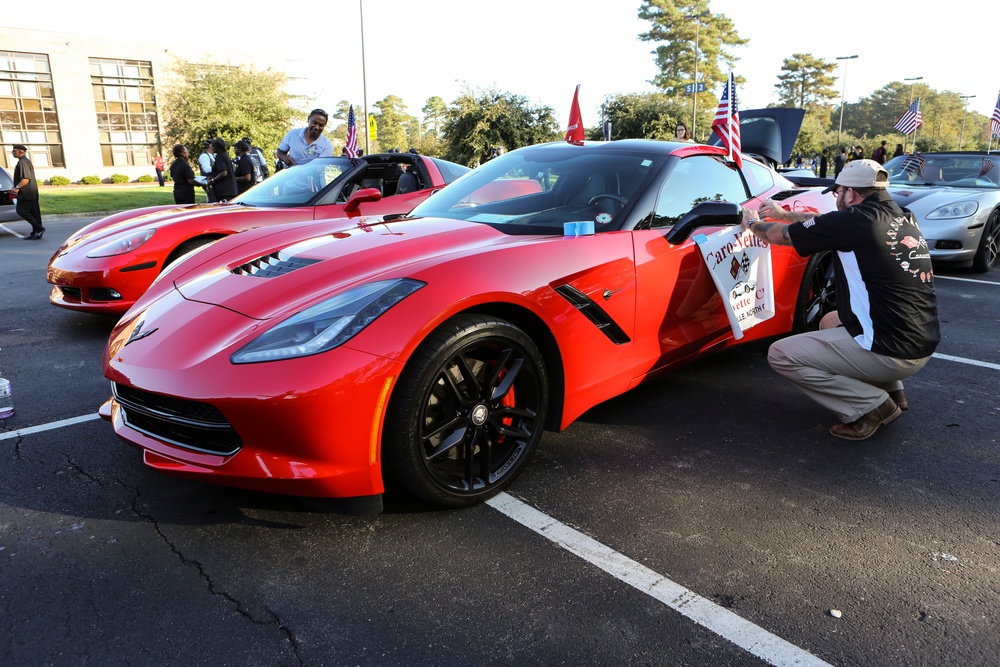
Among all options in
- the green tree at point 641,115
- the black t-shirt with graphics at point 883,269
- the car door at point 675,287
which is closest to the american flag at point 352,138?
the car door at point 675,287

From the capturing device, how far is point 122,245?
514cm

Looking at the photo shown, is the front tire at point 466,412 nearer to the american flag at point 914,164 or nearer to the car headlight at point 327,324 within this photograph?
the car headlight at point 327,324

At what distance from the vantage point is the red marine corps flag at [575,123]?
14.9 ft

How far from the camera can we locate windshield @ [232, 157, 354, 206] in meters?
6.10

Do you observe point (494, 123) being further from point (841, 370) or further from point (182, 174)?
point (841, 370)

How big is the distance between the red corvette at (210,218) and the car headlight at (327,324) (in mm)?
2029

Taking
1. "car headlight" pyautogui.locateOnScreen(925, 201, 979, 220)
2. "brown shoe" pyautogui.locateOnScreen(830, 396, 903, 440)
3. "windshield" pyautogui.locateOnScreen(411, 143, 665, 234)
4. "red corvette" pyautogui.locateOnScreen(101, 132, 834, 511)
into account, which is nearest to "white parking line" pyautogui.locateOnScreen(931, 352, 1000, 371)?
"brown shoe" pyautogui.locateOnScreen(830, 396, 903, 440)

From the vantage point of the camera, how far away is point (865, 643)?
193 cm

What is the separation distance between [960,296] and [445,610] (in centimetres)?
675

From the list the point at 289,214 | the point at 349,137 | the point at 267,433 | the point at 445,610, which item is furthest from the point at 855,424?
the point at 349,137

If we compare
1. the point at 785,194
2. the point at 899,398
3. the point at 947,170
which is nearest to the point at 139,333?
the point at 899,398

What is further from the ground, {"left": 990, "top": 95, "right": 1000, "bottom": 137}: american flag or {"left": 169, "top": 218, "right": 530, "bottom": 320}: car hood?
{"left": 990, "top": 95, "right": 1000, "bottom": 137}: american flag

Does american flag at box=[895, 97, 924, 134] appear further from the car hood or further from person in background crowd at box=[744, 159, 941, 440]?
the car hood

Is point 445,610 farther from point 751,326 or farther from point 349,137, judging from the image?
point 349,137
